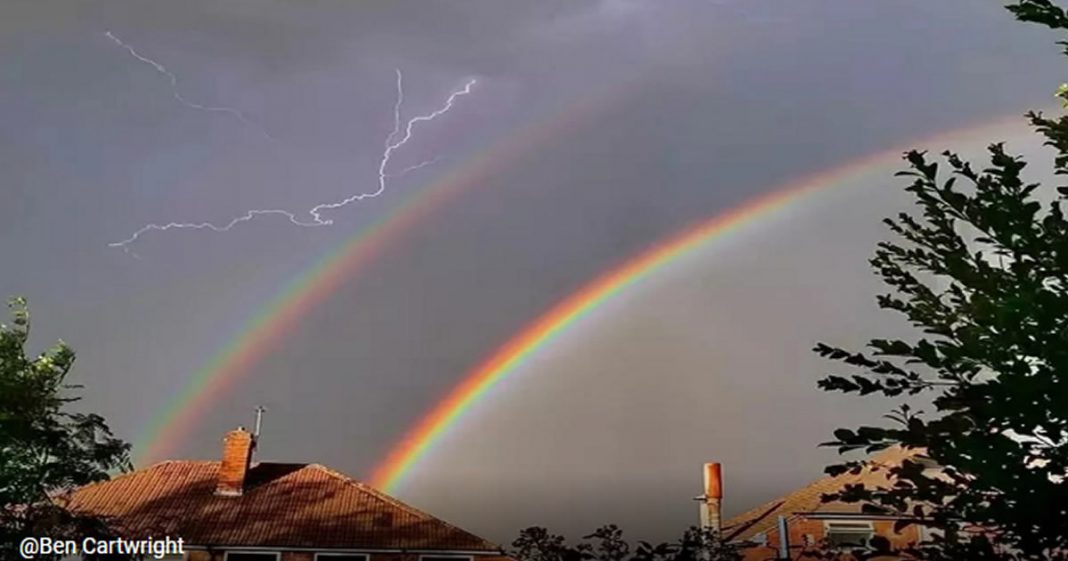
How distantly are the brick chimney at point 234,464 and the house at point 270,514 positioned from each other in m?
0.03

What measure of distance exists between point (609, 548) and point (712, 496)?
14307 millimetres

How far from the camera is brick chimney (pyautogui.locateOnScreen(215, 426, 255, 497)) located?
843 inches

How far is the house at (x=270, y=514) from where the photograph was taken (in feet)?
62.7

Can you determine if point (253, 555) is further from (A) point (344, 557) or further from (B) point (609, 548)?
(B) point (609, 548)

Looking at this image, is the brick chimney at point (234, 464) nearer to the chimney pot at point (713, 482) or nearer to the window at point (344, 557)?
the window at point (344, 557)

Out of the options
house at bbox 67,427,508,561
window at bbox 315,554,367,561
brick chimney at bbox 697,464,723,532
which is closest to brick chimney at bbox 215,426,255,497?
house at bbox 67,427,508,561

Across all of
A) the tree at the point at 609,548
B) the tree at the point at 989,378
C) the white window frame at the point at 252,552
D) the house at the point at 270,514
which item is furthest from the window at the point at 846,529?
the tree at the point at 989,378

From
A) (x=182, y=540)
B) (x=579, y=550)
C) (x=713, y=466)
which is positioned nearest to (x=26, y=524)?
(x=182, y=540)

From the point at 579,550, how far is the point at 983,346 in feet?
7.05

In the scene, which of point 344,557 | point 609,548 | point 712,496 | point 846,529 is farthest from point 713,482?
point 609,548

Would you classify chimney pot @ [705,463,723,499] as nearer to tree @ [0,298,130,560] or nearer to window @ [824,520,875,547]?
window @ [824,520,875,547]

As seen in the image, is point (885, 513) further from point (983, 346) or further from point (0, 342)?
point (0, 342)

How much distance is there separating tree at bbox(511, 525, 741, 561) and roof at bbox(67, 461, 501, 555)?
14580 mm

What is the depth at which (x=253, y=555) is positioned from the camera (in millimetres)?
19125
